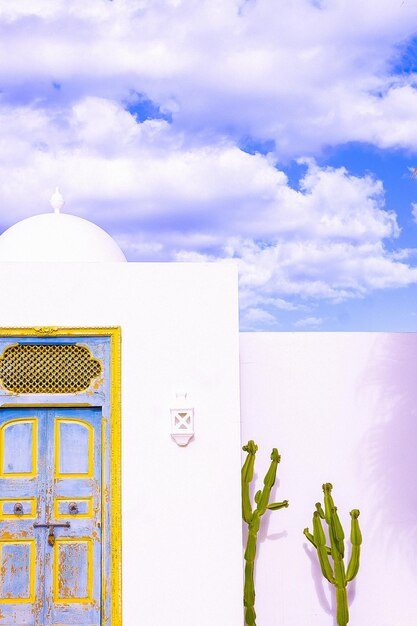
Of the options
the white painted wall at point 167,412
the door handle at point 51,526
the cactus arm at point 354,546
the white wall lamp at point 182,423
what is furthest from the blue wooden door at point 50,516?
the cactus arm at point 354,546

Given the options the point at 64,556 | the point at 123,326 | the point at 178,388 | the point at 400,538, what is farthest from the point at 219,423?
the point at 400,538

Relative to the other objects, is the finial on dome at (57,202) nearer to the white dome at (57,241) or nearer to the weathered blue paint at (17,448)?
the white dome at (57,241)

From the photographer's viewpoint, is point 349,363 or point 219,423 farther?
point 349,363

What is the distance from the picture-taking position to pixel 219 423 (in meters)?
6.31

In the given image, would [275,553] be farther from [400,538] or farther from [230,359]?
[230,359]

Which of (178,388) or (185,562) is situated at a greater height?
(178,388)

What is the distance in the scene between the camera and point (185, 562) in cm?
617

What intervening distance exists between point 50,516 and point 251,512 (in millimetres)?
1908

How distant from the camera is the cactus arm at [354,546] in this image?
23.9ft

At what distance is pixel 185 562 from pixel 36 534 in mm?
1206

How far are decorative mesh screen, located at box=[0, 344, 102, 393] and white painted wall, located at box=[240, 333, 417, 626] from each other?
204 centimetres

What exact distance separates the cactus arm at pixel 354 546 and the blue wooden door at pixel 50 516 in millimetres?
2410

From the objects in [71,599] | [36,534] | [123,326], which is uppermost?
[123,326]

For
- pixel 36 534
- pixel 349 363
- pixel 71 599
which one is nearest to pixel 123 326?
pixel 36 534
